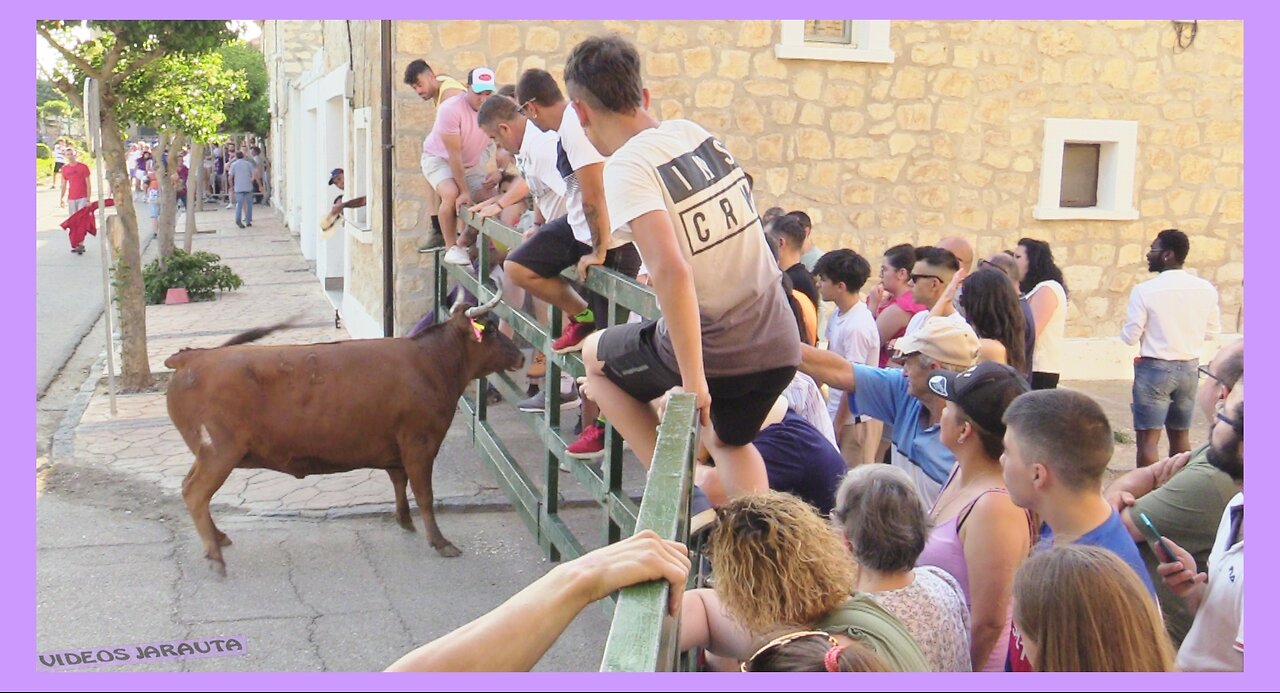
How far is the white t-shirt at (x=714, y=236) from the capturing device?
3031mm

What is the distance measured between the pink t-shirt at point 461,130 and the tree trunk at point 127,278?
12.6 ft

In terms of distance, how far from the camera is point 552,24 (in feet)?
32.2

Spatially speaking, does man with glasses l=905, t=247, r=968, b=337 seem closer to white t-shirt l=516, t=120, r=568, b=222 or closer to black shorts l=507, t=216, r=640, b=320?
black shorts l=507, t=216, r=640, b=320

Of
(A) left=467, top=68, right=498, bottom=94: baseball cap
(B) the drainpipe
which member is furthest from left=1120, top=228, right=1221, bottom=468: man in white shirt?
(B) the drainpipe

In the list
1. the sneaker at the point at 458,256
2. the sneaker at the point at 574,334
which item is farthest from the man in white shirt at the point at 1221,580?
the sneaker at the point at 458,256

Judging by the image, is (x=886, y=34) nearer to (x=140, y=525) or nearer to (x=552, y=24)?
(x=552, y=24)

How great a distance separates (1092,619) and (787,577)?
0.58 m

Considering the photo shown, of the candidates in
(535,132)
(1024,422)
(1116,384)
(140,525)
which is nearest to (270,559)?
(140,525)

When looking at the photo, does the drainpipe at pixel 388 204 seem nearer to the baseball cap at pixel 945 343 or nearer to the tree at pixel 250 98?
the baseball cap at pixel 945 343

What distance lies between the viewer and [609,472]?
15.2ft

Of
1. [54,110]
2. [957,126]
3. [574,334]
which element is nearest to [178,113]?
[957,126]

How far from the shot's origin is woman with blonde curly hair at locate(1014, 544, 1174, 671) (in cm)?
223

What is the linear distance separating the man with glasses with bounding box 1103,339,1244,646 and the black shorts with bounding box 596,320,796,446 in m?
1.03

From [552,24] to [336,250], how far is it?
7.74m
